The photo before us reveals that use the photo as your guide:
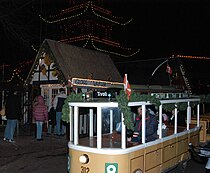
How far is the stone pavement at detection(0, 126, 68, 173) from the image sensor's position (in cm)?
764

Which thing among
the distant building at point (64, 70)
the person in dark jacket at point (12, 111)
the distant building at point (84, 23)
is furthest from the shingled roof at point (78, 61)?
the distant building at point (84, 23)

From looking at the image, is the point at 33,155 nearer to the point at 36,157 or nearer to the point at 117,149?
the point at 36,157

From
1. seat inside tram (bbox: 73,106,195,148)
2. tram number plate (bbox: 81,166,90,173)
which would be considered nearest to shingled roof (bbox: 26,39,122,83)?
seat inside tram (bbox: 73,106,195,148)

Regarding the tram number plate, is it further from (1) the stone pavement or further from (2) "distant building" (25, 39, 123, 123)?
(2) "distant building" (25, 39, 123, 123)

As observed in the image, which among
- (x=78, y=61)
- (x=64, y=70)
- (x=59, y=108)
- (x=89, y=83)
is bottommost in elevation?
(x=59, y=108)

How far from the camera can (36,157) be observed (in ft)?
28.8

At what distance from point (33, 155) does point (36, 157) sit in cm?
27

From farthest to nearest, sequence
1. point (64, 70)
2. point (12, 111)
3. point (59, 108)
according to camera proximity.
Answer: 1. point (64, 70)
2. point (59, 108)
3. point (12, 111)

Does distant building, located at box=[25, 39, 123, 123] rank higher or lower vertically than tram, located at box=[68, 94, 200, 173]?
higher

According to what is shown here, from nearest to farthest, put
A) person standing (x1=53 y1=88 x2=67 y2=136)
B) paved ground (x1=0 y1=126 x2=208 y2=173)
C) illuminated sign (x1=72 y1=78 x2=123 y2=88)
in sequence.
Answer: paved ground (x1=0 y1=126 x2=208 y2=173) < illuminated sign (x1=72 y1=78 x2=123 y2=88) < person standing (x1=53 y1=88 x2=67 y2=136)

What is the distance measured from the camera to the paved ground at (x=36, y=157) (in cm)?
763

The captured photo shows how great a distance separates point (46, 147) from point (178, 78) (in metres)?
14.2

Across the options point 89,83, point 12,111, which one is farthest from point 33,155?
point 89,83

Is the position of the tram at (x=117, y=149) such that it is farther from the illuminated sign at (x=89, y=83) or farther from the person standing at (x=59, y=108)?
→ the person standing at (x=59, y=108)
